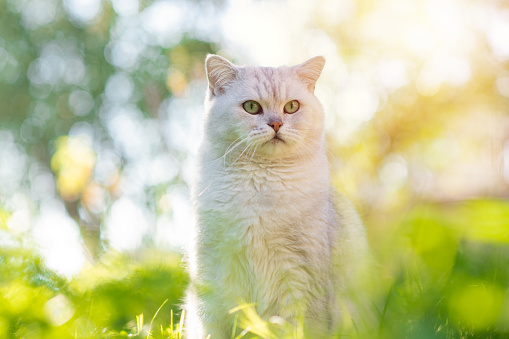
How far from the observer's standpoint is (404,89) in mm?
8242

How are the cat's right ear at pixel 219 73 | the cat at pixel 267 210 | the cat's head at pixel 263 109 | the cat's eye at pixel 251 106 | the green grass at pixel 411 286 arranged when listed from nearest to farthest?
the green grass at pixel 411 286
the cat at pixel 267 210
the cat's head at pixel 263 109
the cat's eye at pixel 251 106
the cat's right ear at pixel 219 73

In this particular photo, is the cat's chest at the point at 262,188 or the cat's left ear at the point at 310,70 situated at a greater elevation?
the cat's left ear at the point at 310,70

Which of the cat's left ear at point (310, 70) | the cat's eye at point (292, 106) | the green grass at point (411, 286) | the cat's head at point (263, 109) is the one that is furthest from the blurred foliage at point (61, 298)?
the cat's left ear at point (310, 70)

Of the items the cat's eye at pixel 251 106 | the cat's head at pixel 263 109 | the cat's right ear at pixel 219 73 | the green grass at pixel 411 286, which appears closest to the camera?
the green grass at pixel 411 286

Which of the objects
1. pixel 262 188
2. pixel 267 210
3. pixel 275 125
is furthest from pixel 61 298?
pixel 275 125

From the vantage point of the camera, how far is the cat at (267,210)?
88.9 inches

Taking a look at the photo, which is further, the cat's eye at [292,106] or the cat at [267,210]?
the cat's eye at [292,106]

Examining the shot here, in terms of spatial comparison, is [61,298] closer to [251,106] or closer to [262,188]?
[262,188]

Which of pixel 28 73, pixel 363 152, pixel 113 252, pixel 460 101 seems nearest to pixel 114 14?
pixel 28 73

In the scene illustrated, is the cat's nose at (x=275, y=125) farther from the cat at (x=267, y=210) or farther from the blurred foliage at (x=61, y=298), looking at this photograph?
the blurred foliage at (x=61, y=298)

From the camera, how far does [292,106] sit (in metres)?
2.75

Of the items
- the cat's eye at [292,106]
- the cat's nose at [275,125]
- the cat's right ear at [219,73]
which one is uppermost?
the cat's right ear at [219,73]

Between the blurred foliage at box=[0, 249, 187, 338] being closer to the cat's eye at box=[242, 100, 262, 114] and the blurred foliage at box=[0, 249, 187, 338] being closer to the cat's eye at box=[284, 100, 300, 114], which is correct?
the cat's eye at box=[242, 100, 262, 114]

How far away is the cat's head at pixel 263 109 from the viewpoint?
2.53m
